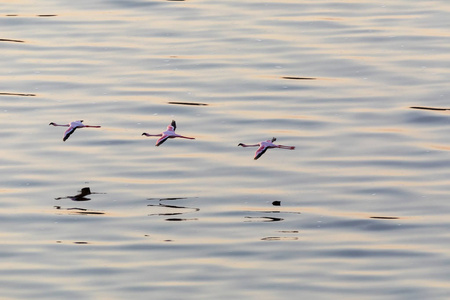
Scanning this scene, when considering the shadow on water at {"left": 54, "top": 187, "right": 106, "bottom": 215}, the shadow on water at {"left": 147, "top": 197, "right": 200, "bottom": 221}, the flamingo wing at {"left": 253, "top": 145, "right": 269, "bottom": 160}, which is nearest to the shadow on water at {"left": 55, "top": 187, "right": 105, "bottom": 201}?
the shadow on water at {"left": 54, "top": 187, "right": 106, "bottom": 215}

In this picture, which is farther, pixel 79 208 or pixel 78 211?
pixel 79 208

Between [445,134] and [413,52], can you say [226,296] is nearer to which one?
[445,134]

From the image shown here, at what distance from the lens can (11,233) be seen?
43.3 m

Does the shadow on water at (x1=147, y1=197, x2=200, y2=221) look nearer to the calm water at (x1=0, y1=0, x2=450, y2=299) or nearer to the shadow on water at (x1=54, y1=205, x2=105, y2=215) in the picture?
the calm water at (x1=0, y1=0, x2=450, y2=299)

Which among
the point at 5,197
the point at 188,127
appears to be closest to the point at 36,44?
the point at 188,127

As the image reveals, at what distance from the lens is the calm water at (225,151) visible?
40.6 meters

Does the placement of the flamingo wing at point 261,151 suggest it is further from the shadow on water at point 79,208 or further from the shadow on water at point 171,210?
the shadow on water at point 79,208

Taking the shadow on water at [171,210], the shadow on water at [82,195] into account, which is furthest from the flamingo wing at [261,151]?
the shadow on water at [82,195]

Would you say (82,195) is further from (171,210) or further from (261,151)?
(261,151)

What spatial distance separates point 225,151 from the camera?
48750 millimetres

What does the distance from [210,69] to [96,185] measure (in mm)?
10960

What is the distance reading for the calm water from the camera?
1599 inches

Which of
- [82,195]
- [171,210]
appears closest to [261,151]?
[171,210]

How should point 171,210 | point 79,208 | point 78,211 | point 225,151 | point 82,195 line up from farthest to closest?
point 225,151
point 82,195
point 79,208
point 78,211
point 171,210
